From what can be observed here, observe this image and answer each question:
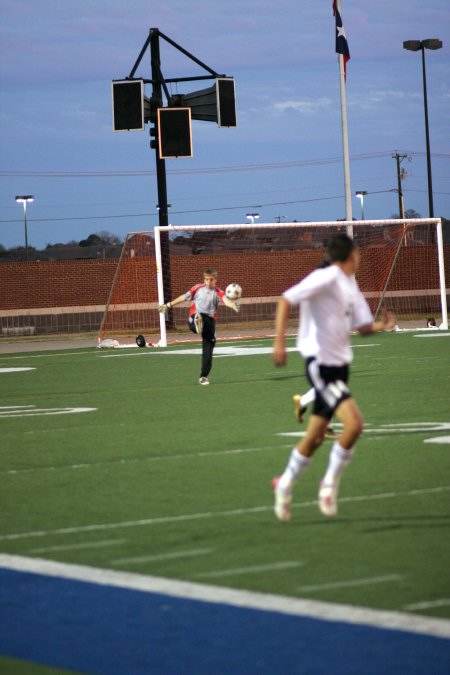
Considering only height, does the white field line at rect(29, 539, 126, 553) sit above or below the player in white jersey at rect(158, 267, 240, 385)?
below

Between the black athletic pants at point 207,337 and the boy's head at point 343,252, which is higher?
the boy's head at point 343,252

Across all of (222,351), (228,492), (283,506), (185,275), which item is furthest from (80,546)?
(185,275)

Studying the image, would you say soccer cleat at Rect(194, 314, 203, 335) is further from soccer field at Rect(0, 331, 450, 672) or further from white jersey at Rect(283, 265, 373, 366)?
white jersey at Rect(283, 265, 373, 366)

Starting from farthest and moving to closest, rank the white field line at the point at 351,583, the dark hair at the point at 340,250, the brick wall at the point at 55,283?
1. the brick wall at the point at 55,283
2. the dark hair at the point at 340,250
3. the white field line at the point at 351,583

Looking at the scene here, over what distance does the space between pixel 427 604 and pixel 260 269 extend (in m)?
42.9

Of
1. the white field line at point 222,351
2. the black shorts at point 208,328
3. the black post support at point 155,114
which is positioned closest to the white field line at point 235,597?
the black shorts at point 208,328

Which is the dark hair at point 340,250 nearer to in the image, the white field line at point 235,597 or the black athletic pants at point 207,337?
the white field line at point 235,597

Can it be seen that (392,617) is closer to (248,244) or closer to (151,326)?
(151,326)

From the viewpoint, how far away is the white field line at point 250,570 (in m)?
7.34

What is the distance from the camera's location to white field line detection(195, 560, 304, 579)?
24.1ft

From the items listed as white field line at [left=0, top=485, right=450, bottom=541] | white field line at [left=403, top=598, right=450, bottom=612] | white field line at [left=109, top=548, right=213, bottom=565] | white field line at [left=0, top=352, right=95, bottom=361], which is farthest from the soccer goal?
white field line at [left=403, top=598, right=450, bottom=612]

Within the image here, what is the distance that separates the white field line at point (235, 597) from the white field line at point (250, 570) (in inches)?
7.5

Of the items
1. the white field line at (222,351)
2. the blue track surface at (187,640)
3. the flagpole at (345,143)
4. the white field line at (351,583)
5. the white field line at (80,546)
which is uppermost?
the flagpole at (345,143)

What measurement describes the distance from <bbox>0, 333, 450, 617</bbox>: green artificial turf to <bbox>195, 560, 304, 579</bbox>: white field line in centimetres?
1
